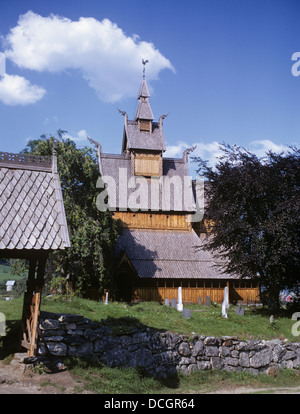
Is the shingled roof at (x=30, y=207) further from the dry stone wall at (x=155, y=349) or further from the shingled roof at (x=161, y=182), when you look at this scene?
the shingled roof at (x=161, y=182)

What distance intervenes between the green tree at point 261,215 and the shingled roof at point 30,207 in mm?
13314

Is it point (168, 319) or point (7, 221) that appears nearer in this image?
point (7, 221)

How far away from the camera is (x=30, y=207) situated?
42.5ft

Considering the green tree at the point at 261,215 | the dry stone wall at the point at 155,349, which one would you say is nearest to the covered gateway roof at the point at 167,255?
the green tree at the point at 261,215

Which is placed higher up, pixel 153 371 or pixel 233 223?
pixel 233 223

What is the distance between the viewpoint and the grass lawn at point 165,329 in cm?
1383

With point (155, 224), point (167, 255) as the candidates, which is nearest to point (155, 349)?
point (167, 255)

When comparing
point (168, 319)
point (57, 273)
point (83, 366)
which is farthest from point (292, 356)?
point (57, 273)

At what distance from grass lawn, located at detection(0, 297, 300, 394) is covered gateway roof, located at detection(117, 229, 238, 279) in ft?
31.5

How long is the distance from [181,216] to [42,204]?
2965cm

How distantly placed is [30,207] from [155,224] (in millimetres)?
28849

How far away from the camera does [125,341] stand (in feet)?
52.7

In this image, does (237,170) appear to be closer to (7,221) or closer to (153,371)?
(153,371)
